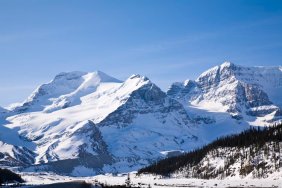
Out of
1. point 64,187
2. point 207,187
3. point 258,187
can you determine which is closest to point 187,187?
point 207,187

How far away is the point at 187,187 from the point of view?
197875mm

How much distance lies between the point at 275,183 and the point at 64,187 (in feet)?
248

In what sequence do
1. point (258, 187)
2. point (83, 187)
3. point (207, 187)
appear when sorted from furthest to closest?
point (207, 187)
point (258, 187)
point (83, 187)

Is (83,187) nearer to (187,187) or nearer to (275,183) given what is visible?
(187,187)

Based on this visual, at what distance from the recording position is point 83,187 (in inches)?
5768

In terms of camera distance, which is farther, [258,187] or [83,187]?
[258,187]

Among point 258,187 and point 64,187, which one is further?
point 258,187

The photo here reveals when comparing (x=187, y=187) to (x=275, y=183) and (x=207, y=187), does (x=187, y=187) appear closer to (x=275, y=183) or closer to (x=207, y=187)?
(x=207, y=187)

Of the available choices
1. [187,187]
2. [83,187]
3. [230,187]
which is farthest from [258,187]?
[83,187]

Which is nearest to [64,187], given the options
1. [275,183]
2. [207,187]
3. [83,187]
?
[83,187]

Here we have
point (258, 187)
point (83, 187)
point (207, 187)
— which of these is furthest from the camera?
point (207, 187)

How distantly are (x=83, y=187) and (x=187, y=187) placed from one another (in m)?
59.8

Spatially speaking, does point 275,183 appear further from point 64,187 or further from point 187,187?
point 64,187

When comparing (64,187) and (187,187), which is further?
(187,187)
